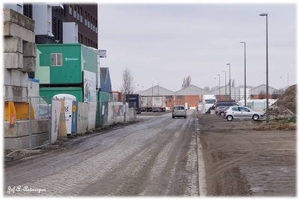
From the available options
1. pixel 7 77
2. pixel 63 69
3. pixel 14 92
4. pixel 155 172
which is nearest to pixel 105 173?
pixel 155 172

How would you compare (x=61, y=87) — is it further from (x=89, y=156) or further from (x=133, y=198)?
(x=133, y=198)

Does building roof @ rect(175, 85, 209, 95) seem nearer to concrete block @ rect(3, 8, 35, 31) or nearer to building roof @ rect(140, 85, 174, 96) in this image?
building roof @ rect(140, 85, 174, 96)

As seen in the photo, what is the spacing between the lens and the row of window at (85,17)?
6005 cm

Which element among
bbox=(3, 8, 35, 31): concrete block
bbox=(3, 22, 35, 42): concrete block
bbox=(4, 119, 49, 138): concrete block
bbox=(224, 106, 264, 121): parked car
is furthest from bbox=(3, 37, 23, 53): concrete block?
bbox=(224, 106, 264, 121): parked car

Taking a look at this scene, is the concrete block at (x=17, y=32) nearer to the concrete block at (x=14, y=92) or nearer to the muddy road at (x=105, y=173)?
the concrete block at (x=14, y=92)

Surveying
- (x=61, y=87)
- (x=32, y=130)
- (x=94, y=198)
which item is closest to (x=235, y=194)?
(x=94, y=198)

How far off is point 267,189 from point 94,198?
3.58m

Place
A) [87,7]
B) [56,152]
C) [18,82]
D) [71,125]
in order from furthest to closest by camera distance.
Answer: [87,7]
[71,125]
[18,82]
[56,152]

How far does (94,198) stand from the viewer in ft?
31.1

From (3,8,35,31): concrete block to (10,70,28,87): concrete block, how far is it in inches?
77.4

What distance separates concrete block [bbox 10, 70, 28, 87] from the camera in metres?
21.0

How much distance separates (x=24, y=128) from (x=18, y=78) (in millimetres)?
3333

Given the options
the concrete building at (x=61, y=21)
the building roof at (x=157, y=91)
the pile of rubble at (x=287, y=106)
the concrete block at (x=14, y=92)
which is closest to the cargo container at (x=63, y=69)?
the concrete building at (x=61, y=21)

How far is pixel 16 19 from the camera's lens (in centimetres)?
2073
